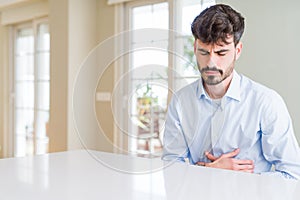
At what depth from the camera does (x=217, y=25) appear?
1143mm

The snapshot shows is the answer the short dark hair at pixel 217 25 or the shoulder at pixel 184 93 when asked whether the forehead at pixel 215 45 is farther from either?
the shoulder at pixel 184 93

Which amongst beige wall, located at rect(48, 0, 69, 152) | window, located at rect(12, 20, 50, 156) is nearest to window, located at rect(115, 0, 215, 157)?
beige wall, located at rect(48, 0, 69, 152)

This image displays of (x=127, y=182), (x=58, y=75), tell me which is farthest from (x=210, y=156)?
(x=58, y=75)

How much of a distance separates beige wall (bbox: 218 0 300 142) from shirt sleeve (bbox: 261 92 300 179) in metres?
1.30

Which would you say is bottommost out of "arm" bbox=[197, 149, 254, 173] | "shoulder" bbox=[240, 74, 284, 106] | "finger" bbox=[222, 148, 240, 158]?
"arm" bbox=[197, 149, 254, 173]

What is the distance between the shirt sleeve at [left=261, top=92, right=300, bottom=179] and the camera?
3.44 feet

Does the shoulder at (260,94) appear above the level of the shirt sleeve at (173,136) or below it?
above

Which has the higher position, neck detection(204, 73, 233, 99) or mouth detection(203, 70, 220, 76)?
mouth detection(203, 70, 220, 76)

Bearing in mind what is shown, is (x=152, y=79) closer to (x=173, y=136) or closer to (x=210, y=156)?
(x=173, y=136)

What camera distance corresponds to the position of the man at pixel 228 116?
101 cm

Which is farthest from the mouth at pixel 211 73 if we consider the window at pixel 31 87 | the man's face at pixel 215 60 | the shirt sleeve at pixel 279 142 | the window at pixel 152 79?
the window at pixel 31 87

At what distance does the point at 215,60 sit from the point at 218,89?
6.0 inches

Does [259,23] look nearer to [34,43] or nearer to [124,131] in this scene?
[124,131]

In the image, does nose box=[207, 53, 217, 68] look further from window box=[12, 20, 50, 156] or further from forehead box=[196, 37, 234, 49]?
window box=[12, 20, 50, 156]
